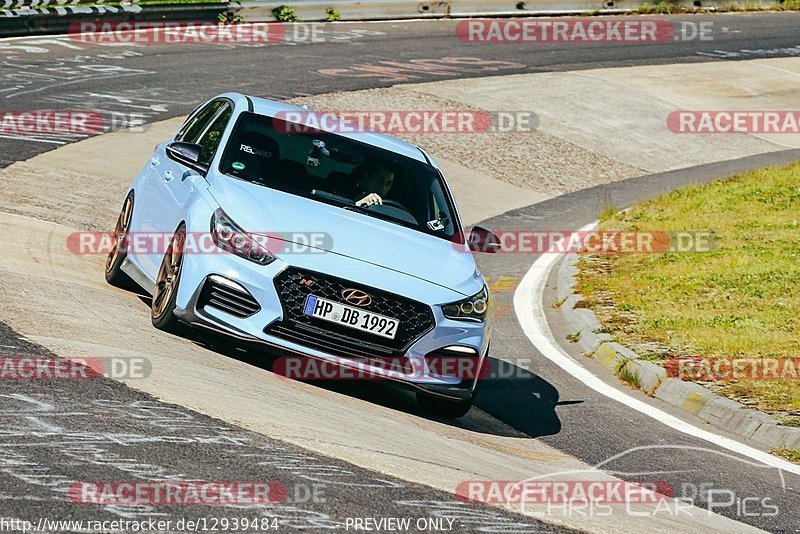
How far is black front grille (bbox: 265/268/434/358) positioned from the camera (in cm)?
777

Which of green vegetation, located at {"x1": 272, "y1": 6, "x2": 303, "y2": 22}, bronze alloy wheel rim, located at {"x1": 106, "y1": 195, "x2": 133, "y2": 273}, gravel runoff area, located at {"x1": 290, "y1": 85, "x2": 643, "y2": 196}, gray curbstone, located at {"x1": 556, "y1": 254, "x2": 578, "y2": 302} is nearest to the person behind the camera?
bronze alloy wheel rim, located at {"x1": 106, "y1": 195, "x2": 133, "y2": 273}

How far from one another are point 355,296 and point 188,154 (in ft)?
6.79

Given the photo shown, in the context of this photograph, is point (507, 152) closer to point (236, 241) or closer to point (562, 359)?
point (562, 359)

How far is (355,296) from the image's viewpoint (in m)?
7.79

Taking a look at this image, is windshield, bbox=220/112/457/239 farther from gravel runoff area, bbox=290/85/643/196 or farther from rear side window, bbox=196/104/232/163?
gravel runoff area, bbox=290/85/643/196

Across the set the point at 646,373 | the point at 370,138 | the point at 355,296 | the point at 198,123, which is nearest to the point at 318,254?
the point at 355,296

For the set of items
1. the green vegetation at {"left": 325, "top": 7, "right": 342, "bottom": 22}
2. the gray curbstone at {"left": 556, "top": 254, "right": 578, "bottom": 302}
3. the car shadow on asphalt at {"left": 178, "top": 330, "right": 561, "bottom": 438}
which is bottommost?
the gray curbstone at {"left": 556, "top": 254, "right": 578, "bottom": 302}

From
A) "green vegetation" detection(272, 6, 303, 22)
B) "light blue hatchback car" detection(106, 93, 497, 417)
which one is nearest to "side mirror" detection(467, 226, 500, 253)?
"light blue hatchback car" detection(106, 93, 497, 417)

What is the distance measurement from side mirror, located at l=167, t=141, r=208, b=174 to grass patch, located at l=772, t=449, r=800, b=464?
4546 millimetres

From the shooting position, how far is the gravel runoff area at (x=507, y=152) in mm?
20297

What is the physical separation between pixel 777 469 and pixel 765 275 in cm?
534

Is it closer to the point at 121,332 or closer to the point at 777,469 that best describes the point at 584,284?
the point at 777,469

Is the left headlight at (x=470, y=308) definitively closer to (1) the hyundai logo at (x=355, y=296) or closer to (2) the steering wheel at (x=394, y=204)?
(1) the hyundai logo at (x=355, y=296)

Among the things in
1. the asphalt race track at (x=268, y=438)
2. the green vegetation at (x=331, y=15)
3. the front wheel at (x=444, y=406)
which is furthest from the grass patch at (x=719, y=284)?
the green vegetation at (x=331, y=15)
